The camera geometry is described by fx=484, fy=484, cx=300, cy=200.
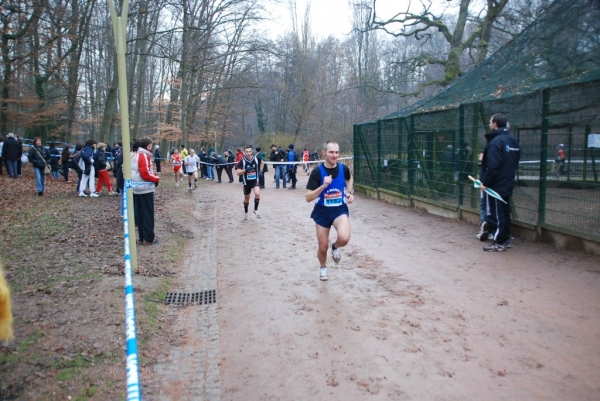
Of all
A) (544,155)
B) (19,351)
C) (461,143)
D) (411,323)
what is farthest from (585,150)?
(19,351)

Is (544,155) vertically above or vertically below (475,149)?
below

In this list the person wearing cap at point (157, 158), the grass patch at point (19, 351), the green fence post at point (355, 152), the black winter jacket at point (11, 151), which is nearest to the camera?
the grass patch at point (19, 351)

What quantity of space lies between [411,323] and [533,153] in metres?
4.96

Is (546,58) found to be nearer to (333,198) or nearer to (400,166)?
(400,166)

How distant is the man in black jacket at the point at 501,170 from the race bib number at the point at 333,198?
298 centimetres

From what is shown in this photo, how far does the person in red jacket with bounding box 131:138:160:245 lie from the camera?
8.63 metres

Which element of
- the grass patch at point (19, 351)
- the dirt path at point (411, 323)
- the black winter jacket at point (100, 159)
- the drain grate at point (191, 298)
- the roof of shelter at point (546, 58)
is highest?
the roof of shelter at point (546, 58)

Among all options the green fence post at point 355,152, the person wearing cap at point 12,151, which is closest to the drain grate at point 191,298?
the green fence post at point 355,152

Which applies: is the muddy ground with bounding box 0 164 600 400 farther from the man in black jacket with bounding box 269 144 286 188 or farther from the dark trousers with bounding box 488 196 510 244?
the man in black jacket with bounding box 269 144 286 188

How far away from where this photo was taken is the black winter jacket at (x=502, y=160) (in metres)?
7.95

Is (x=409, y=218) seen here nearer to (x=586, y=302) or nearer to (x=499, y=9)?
(x=586, y=302)

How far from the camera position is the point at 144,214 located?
8789mm

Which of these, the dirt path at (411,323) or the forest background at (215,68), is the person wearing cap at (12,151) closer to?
the forest background at (215,68)

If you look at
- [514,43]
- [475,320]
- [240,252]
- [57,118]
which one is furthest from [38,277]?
[57,118]
